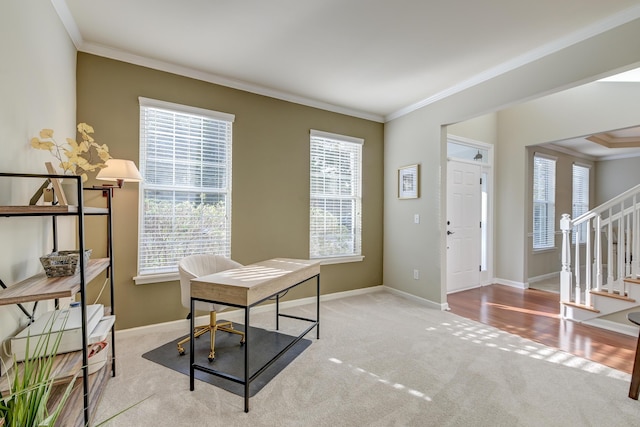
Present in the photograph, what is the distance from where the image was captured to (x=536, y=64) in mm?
2750

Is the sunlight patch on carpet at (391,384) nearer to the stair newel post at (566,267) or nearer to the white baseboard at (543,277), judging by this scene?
the stair newel post at (566,267)

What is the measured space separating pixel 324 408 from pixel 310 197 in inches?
102

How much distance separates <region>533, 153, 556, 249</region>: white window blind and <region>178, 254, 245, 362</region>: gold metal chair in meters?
5.34

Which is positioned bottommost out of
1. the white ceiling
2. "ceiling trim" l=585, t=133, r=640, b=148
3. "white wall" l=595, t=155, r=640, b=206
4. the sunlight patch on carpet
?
the sunlight patch on carpet

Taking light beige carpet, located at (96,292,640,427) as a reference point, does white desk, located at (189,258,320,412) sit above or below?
above

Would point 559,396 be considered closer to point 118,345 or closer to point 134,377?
point 134,377

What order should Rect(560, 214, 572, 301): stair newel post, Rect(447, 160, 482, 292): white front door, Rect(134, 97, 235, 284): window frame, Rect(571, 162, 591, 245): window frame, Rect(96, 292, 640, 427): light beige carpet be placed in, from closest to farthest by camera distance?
Rect(96, 292, 640, 427): light beige carpet
Rect(134, 97, 235, 284): window frame
Rect(560, 214, 572, 301): stair newel post
Rect(447, 160, 482, 292): white front door
Rect(571, 162, 591, 245): window frame

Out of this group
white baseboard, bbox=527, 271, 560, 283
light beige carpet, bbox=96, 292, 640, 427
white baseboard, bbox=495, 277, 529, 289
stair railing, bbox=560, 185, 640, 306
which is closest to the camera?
light beige carpet, bbox=96, 292, 640, 427

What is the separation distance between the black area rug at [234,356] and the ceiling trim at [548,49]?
3.26 meters

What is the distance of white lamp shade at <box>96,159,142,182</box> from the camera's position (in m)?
2.37

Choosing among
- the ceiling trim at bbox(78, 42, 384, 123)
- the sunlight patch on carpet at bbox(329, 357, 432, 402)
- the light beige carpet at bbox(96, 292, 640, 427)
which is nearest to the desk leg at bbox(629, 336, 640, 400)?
the light beige carpet at bbox(96, 292, 640, 427)

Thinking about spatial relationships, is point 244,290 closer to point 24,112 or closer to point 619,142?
point 24,112

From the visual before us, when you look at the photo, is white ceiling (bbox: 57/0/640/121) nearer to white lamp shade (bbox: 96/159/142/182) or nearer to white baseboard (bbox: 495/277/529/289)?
white lamp shade (bbox: 96/159/142/182)

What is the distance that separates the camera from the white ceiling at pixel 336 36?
2.19 metres
